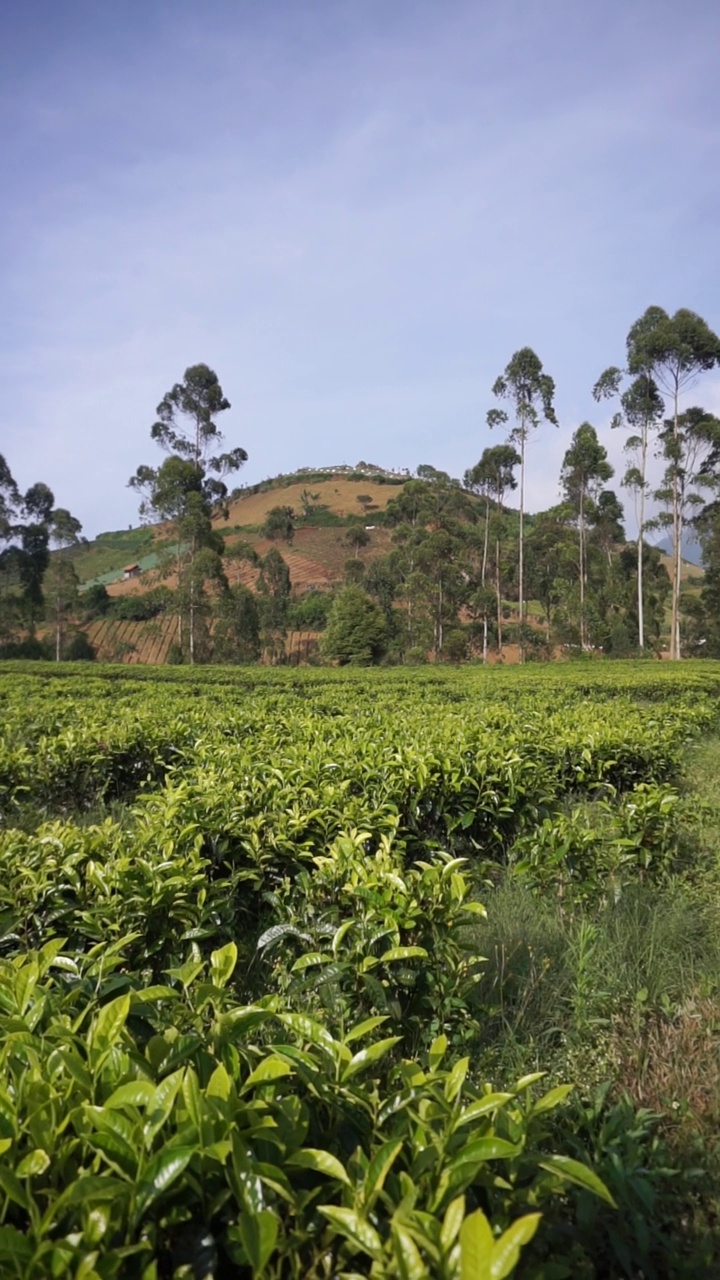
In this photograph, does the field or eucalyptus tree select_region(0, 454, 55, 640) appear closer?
the field

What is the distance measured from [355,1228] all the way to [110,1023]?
613mm

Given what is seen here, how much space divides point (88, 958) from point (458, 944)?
1.03 meters

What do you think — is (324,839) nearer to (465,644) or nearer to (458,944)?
(458,944)

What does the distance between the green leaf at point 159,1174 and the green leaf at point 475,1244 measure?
0.41 m

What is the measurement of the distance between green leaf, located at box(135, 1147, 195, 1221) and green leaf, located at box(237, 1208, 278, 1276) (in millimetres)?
117

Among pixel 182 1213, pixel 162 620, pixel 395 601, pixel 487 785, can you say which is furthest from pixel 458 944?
pixel 162 620

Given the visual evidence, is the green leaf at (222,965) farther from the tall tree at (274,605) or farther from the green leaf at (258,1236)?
the tall tree at (274,605)

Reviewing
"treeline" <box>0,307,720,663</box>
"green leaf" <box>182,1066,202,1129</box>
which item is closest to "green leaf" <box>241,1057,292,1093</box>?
"green leaf" <box>182,1066,202,1129</box>

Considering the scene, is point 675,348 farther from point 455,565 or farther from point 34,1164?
point 34,1164

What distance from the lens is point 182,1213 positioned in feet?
3.54

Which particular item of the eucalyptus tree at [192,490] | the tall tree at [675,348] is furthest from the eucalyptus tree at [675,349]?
the eucalyptus tree at [192,490]

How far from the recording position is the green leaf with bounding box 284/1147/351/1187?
1104 mm

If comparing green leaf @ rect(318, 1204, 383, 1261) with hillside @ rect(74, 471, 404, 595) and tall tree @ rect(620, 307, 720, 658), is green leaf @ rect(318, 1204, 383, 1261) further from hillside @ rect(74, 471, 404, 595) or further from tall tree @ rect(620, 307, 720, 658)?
hillside @ rect(74, 471, 404, 595)

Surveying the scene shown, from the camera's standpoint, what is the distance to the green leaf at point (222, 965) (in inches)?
65.2
